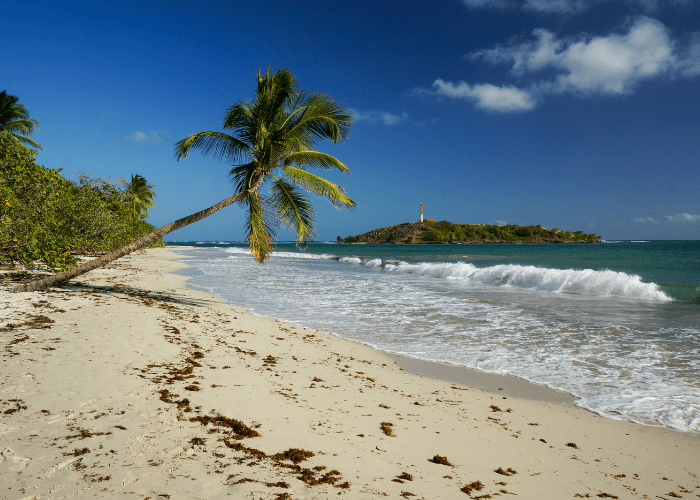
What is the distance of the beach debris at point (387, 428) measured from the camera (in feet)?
11.5

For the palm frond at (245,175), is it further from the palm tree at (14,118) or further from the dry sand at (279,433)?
the palm tree at (14,118)

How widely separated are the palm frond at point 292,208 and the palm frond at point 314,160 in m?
0.79

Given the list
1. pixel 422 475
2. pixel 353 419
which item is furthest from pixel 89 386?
pixel 422 475

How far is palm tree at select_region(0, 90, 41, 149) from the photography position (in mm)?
27594

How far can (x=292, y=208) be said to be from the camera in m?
10.5

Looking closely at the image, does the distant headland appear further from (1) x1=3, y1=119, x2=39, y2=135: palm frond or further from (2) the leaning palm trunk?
(2) the leaning palm trunk

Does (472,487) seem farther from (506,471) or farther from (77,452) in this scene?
(77,452)

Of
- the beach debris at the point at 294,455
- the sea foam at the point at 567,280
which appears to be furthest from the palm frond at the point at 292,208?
the sea foam at the point at 567,280

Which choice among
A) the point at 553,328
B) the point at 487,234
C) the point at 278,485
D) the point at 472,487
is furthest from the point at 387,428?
the point at 487,234

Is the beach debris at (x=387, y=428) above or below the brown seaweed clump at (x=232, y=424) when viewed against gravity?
below

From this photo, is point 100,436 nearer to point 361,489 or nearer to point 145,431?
point 145,431

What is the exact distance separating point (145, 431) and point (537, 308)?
1167 cm

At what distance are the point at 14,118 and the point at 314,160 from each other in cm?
3202

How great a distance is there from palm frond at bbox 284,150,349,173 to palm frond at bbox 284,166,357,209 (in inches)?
20.2
